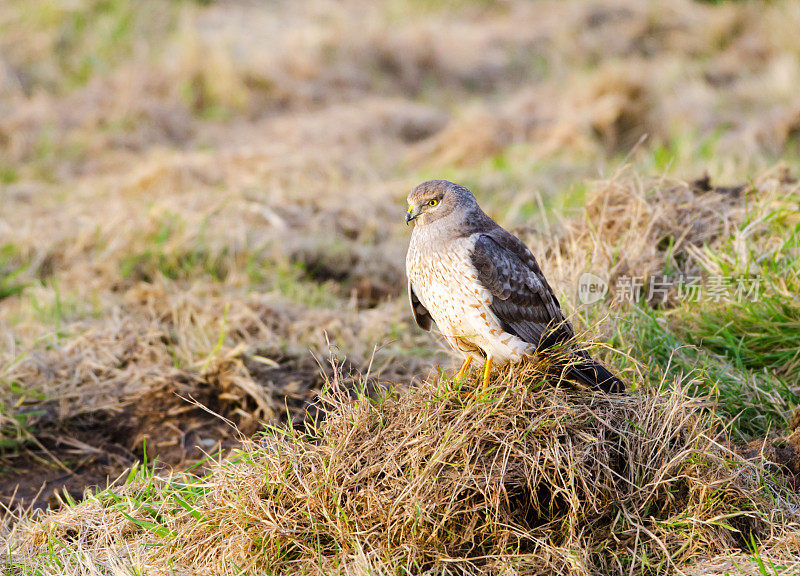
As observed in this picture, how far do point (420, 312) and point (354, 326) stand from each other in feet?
4.52

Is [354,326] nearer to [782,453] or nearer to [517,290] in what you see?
[517,290]

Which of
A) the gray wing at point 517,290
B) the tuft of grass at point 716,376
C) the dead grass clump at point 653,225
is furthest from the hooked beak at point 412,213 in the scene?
the dead grass clump at point 653,225

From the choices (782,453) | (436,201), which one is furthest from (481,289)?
(782,453)

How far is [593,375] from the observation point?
3.12 meters

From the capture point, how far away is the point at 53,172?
8102 millimetres

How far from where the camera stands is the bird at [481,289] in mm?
3092

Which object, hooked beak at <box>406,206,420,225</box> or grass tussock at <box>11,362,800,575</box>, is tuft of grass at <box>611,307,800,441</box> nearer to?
grass tussock at <box>11,362,800,575</box>

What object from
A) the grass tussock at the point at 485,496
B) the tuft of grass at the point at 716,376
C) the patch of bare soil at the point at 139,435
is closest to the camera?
the grass tussock at the point at 485,496

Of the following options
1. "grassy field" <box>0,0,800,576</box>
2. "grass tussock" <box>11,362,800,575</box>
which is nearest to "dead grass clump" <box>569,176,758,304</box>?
"grassy field" <box>0,0,800,576</box>

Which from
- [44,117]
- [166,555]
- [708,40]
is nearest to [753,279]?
[166,555]

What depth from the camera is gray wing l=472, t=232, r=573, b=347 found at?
3.12 m

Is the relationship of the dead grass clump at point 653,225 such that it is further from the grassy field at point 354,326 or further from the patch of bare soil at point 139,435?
the patch of bare soil at point 139,435

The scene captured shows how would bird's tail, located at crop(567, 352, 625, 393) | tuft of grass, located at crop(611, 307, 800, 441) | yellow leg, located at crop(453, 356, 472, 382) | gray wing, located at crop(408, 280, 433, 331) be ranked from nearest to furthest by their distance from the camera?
bird's tail, located at crop(567, 352, 625, 393), yellow leg, located at crop(453, 356, 472, 382), gray wing, located at crop(408, 280, 433, 331), tuft of grass, located at crop(611, 307, 800, 441)

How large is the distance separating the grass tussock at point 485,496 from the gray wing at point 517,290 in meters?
0.22
